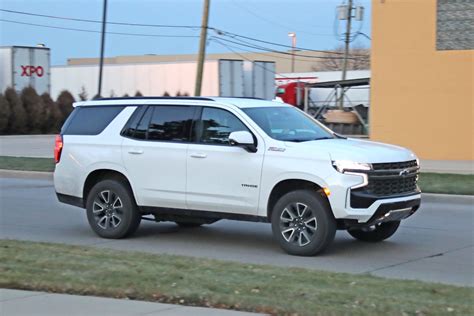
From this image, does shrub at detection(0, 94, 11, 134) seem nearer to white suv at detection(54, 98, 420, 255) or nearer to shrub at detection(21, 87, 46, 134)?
shrub at detection(21, 87, 46, 134)

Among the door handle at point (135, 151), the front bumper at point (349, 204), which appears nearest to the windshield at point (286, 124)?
the front bumper at point (349, 204)

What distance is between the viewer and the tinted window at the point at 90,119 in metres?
11.0

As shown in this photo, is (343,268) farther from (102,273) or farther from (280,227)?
(102,273)

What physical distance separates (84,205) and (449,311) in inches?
255

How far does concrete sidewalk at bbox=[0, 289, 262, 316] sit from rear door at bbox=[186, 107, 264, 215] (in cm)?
343

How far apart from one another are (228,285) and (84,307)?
1383 mm

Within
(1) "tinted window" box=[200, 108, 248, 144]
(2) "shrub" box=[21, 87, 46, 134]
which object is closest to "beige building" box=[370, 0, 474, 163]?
(1) "tinted window" box=[200, 108, 248, 144]

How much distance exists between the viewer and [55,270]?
7.61 meters

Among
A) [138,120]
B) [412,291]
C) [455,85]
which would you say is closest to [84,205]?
[138,120]

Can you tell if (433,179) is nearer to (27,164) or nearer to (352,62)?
(27,164)

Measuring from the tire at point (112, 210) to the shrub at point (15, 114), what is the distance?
32.8m

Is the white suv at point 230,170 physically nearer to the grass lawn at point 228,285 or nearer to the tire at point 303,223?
the tire at point 303,223

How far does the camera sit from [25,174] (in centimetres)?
2072

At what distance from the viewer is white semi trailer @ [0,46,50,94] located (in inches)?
1661
